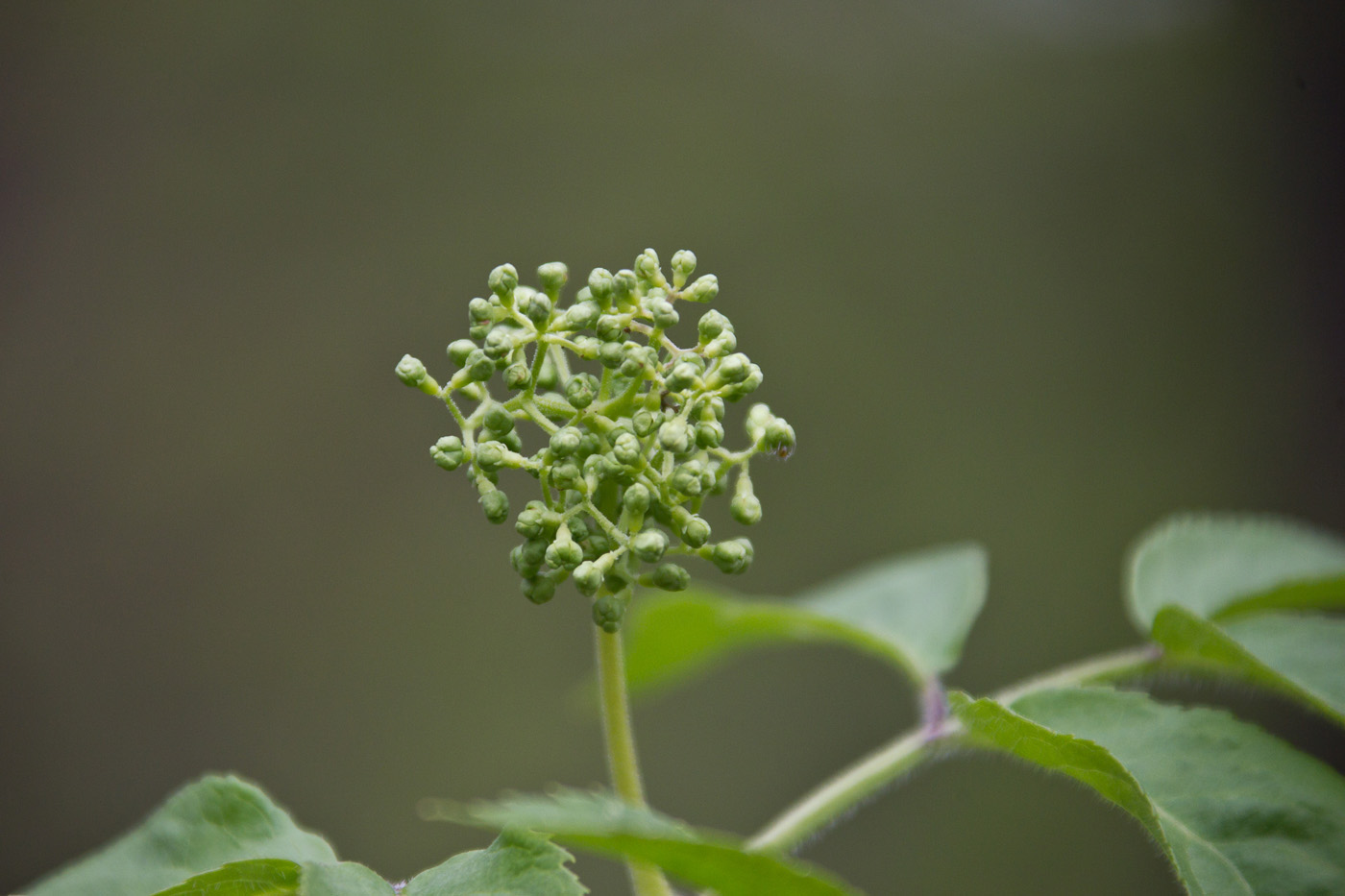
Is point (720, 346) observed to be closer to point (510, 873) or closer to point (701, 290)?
point (701, 290)

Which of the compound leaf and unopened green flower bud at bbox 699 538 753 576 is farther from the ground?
unopened green flower bud at bbox 699 538 753 576

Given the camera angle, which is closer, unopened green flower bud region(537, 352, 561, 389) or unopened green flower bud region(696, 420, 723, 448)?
unopened green flower bud region(696, 420, 723, 448)

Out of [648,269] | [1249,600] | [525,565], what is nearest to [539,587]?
[525,565]

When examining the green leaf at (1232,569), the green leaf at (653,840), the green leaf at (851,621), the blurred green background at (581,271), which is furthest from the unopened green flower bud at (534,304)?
the blurred green background at (581,271)

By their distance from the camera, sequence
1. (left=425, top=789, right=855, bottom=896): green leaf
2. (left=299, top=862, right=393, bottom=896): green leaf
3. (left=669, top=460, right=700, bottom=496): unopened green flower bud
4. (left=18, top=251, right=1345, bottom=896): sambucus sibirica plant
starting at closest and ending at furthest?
1. (left=425, top=789, right=855, bottom=896): green leaf
2. (left=299, top=862, right=393, bottom=896): green leaf
3. (left=18, top=251, right=1345, bottom=896): sambucus sibirica plant
4. (left=669, top=460, right=700, bottom=496): unopened green flower bud

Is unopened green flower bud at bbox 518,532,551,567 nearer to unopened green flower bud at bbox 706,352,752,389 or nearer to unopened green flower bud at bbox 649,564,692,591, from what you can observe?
unopened green flower bud at bbox 649,564,692,591

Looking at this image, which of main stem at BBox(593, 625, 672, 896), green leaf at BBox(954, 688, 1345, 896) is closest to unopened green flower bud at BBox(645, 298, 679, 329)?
main stem at BBox(593, 625, 672, 896)

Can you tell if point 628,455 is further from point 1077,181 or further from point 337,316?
point 1077,181
